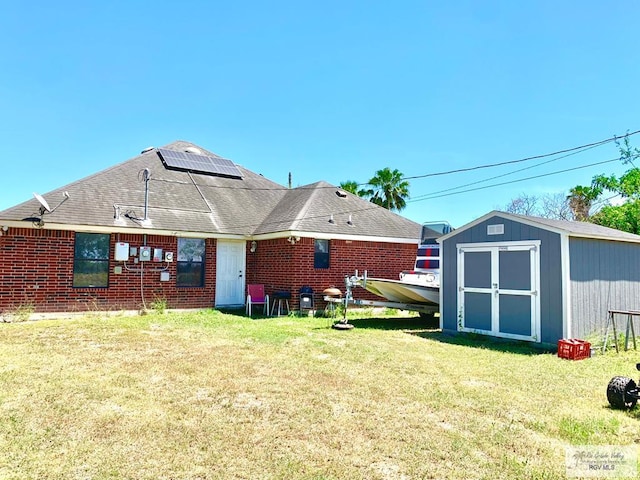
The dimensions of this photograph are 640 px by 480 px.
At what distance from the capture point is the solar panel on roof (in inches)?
682

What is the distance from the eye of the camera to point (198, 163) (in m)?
18.1

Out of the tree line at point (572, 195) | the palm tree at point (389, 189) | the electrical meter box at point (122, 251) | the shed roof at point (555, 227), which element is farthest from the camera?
the palm tree at point (389, 189)

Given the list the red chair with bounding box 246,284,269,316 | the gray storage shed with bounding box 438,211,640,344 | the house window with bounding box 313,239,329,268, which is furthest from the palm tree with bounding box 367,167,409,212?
the gray storage shed with bounding box 438,211,640,344

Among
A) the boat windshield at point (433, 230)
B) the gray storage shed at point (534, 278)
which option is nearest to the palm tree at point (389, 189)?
the boat windshield at point (433, 230)

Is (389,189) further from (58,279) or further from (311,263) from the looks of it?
(58,279)

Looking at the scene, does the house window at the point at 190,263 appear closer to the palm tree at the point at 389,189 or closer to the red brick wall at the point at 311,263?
the red brick wall at the point at 311,263

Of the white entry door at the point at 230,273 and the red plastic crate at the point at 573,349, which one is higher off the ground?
the white entry door at the point at 230,273

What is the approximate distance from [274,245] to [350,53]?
6756mm

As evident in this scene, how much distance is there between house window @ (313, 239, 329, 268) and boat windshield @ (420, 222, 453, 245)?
3926mm

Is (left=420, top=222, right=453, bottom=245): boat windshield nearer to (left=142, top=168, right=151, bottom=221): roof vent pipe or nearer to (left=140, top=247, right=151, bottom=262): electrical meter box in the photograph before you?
(left=140, top=247, right=151, bottom=262): electrical meter box

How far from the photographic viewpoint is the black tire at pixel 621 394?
4.88 m

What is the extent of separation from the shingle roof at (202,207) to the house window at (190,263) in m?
0.71

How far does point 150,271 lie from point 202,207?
3.09m

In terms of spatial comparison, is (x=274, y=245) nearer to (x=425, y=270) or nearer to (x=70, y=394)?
(x=425, y=270)
